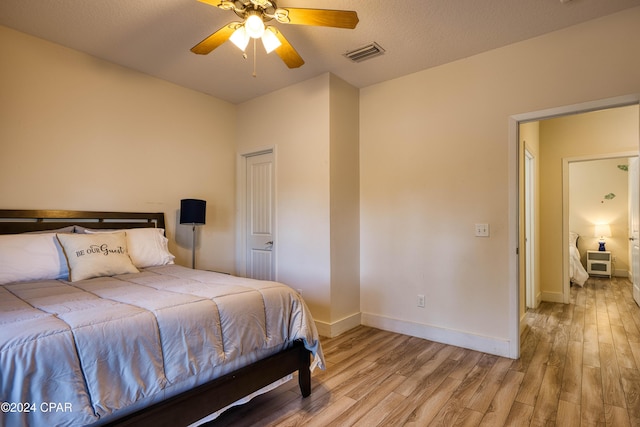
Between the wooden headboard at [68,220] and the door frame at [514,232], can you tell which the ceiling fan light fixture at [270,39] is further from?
the wooden headboard at [68,220]

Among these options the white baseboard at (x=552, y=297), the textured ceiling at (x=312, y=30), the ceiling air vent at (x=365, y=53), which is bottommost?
the white baseboard at (x=552, y=297)

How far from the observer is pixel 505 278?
284cm

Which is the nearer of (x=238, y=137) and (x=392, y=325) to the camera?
(x=392, y=325)

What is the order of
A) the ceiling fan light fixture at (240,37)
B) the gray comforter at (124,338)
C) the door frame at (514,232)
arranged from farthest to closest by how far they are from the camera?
the door frame at (514,232) → the ceiling fan light fixture at (240,37) → the gray comforter at (124,338)

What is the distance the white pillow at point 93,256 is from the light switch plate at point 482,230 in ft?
9.70

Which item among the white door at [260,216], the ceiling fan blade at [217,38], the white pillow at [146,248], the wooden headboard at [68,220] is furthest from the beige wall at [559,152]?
the wooden headboard at [68,220]

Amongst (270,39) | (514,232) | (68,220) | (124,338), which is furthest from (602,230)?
(68,220)

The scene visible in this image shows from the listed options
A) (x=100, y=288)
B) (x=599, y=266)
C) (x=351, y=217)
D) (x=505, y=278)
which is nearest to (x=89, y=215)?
(x=100, y=288)

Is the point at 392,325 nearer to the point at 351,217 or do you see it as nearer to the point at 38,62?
the point at 351,217

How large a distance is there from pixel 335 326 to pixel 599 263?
646cm

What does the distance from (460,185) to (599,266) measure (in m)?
5.81

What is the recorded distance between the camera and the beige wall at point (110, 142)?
2.67 metres

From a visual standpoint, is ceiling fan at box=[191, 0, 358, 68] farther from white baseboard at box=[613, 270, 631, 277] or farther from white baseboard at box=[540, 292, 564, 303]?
white baseboard at box=[613, 270, 631, 277]

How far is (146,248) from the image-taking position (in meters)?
2.94
